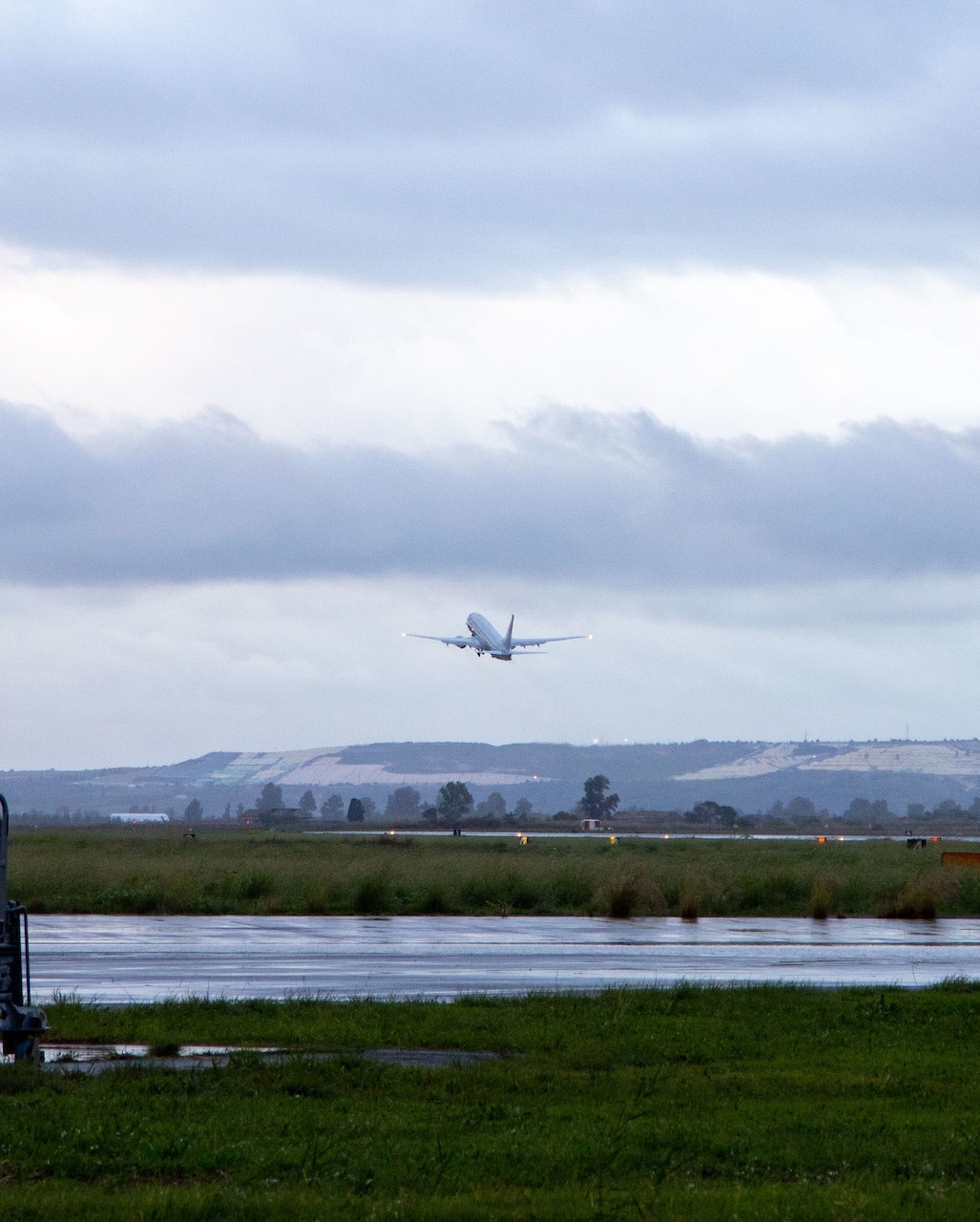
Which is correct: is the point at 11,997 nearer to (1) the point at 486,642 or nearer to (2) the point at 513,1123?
(2) the point at 513,1123

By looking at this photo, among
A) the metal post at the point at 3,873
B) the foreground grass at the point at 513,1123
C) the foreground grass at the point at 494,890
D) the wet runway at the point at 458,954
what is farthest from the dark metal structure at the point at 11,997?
the foreground grass at the point at 494,890

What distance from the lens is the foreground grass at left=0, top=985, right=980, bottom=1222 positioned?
33.1 ft

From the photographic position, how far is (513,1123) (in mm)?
12438

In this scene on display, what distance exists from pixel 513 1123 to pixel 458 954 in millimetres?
15249

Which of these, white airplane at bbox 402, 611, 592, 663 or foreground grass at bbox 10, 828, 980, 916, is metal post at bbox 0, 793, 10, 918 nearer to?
foreground grass at bbox 10, 828, 980, 916

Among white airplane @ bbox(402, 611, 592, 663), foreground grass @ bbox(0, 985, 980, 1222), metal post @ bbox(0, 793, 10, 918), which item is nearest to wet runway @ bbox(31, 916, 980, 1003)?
foreground grass @ bbox(0, 985, 980, 1222)

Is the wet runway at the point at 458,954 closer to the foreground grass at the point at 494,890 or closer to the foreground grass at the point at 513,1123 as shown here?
the foreground grass at the point at 494,890

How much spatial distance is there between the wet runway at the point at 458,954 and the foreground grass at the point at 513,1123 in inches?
140

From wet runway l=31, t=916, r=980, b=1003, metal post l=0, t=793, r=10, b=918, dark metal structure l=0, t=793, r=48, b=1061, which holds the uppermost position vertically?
metal post l=0, t=793, r=10, b=918

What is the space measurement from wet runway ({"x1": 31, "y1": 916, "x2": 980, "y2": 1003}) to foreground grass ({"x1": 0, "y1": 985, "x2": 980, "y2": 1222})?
3.57 metres

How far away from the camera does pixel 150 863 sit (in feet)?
173

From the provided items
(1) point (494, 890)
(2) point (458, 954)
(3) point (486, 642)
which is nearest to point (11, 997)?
(2) point (458, 954)

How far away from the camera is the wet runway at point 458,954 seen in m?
22.0

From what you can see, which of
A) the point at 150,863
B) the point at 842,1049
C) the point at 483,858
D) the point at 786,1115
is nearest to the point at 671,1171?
the point at 786,1115
